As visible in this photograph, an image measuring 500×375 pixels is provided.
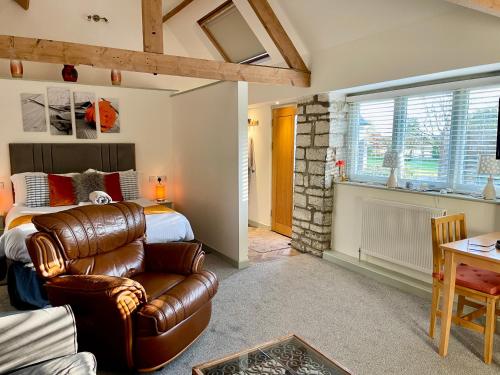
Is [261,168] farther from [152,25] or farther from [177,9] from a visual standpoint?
[152,25]

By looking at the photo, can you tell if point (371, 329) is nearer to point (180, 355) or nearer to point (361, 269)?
point (361, 269)

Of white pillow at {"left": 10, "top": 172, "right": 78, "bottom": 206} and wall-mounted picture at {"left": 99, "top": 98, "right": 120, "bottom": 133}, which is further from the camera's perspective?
wall-mounted picture at {"left": 99, "top": 98, "right": 120, "bottom": 133}

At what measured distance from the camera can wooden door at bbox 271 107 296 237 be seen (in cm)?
536

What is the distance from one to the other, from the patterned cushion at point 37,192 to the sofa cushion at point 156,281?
2293 millimetres

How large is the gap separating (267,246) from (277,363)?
3272 mm

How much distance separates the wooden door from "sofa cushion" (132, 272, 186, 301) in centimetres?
303

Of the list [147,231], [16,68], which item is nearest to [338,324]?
[147,231]

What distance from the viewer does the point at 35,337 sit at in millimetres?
1578

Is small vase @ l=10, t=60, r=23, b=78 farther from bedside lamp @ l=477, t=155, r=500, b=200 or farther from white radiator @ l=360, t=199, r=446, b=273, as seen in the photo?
bedside lamp @ l=477, t=155, r=500, b=200

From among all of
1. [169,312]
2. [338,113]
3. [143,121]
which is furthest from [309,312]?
[143,121]

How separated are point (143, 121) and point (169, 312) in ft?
12.4

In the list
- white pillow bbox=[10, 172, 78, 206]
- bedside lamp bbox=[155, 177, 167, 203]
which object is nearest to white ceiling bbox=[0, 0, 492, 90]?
white pillow bbox=[10, 172, 78, 206]

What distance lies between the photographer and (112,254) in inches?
108

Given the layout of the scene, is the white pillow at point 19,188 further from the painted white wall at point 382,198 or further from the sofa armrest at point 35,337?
the painted white wall at point 382,198
